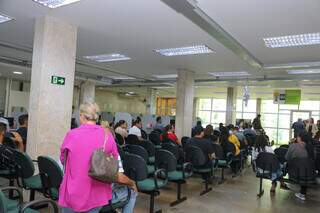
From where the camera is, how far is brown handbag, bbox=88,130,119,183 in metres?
1.93

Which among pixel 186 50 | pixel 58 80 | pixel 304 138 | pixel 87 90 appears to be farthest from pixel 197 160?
pixel 87 90

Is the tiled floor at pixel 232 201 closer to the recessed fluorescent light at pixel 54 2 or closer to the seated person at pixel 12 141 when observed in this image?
the seated person at pixel 12 141

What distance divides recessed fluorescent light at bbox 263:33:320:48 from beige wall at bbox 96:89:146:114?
1273 centimetres

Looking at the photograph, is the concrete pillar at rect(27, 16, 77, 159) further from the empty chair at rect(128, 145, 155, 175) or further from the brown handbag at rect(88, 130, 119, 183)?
the brown handbag at rect(88, 130, 119, 183)

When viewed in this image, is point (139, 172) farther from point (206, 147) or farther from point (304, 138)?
point (304, 138)

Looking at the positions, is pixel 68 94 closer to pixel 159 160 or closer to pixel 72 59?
pixel 72 59

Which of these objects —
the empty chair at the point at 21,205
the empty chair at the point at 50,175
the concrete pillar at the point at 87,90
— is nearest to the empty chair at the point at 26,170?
the empty chair at the point at 50,175

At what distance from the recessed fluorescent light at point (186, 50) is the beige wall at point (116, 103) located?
10.7m

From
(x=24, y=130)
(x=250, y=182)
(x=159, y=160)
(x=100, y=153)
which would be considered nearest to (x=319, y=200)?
(x=250, y=182)

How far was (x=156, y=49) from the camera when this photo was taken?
6.49m

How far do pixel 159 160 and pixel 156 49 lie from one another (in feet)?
10.1

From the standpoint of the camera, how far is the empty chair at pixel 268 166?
5.15 m

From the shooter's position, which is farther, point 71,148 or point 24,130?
point 24,130

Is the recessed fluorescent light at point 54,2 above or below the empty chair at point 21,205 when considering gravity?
above
